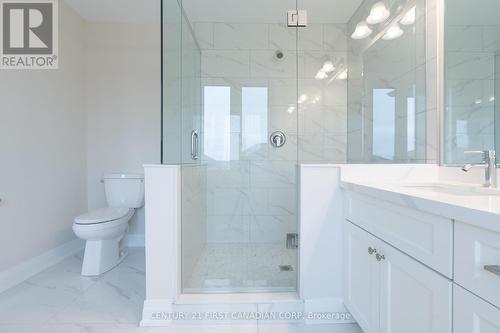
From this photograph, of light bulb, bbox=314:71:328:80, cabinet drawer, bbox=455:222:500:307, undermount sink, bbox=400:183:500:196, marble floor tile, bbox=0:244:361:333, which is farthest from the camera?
light bulb, bbox=314:71:328:80

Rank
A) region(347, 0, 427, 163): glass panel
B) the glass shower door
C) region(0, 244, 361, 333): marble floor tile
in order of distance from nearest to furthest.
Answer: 1. region(0, 244, 361, 333): marble floor tile
2. region(347, 0, 427, 163): glass panel
3. the glass shower door

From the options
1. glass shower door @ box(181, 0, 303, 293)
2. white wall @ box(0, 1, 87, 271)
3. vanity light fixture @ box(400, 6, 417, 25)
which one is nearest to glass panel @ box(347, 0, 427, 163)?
vanity light fixture @ box(400, 6, 417, 25)

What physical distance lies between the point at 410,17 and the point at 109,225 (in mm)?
2597

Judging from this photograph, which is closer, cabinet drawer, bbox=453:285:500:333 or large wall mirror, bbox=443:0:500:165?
cabinet drawer, bbox=453:285:500:333

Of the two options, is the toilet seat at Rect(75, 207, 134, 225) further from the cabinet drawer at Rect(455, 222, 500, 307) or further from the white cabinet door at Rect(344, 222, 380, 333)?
the cabinet drawer at Rect(455, 222, 500, 307)

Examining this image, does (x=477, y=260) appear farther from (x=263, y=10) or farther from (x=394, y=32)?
(x=263, y=10)

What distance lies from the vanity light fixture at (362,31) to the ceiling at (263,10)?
165 millimetres

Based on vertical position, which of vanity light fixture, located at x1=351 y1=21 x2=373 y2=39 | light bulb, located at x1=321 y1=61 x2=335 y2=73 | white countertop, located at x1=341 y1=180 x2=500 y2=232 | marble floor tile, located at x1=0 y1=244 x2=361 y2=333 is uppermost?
vanity light fixture, located at x1=351 y1=21 x2=373 y2=39

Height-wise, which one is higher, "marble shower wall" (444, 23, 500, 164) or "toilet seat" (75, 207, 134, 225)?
"marble shower wall" (444, 23, 500, 164)

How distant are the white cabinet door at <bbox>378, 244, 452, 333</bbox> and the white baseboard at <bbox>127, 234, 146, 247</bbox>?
8.03 feet

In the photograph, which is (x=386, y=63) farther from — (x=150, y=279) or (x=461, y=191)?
(x=150, y=279)

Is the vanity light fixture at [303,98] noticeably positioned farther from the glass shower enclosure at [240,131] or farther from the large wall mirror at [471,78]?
the large wall mirror at [471,78]

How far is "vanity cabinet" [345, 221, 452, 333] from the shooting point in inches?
32.9
